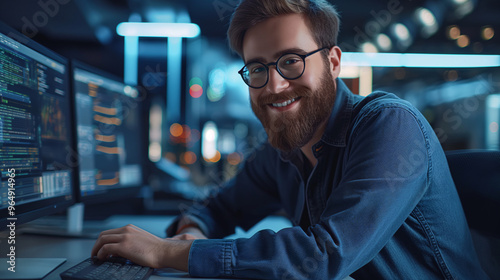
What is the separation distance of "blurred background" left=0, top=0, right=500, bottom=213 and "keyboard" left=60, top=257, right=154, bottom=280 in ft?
3.37

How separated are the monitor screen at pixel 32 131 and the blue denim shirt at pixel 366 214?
435 mm

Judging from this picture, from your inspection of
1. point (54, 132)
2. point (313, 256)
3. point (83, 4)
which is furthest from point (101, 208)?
point (83, 4)

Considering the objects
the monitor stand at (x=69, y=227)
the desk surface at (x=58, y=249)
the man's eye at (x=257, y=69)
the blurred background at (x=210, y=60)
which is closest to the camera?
the desk surface at (x=58, y=249)

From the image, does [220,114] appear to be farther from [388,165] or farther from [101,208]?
[388,165]

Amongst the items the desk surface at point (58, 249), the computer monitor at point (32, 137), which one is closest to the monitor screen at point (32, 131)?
the computer monitor at point (32, 137)

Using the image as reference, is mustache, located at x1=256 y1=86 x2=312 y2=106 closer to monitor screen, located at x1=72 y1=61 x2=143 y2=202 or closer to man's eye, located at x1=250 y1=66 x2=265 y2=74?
man's eye, located at x1=250 y1=66 x2=265 y2=74

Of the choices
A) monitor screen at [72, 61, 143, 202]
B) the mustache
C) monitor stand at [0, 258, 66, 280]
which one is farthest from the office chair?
monitor screen at [72, 61, 143, 202]

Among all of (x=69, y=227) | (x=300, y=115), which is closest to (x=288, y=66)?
(x=300, y=115)

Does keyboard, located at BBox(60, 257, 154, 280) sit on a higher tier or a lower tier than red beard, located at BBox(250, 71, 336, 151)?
lower

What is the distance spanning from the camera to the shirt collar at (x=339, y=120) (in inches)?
39.1

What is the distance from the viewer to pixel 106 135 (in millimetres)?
1415

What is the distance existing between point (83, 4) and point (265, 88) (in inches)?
92.9

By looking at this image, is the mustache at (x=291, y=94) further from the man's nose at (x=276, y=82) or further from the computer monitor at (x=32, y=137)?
the computer monitor at (x=32, y=137)

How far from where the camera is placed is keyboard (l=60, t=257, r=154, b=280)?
65 centimetres
